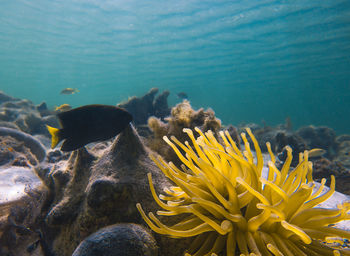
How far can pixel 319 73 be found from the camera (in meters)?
38.7

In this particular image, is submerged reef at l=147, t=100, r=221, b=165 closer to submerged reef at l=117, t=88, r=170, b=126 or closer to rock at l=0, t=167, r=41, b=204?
rock at l=0, t=167, r=41, b=204

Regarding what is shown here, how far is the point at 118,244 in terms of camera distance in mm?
1147

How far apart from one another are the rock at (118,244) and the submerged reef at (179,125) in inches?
52.5

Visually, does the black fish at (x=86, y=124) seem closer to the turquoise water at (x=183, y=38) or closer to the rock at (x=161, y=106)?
the rock at (x=161, y=106)

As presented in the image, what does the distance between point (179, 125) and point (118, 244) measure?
184 centimetres

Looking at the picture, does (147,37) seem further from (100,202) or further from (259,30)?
(100,202)

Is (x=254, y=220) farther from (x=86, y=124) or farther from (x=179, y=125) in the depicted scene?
(x=179, y=125)

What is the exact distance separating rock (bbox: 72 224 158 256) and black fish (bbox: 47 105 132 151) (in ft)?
2.65

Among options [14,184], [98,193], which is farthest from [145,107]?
[98,193]

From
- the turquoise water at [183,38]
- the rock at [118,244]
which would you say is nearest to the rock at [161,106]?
the rock at [118,244]

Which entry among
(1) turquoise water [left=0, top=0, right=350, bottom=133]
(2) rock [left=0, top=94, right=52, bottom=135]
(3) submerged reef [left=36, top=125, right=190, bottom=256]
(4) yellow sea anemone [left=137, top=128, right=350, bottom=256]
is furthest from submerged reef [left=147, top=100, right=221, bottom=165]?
(1) turquoise water [left=0, top=0, right=350, bottom=133]

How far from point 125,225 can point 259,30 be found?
2673 cm

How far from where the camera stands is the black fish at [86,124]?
1.67 m

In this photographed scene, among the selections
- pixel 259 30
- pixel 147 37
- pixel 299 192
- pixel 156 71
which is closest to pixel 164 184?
pixel 299 192
